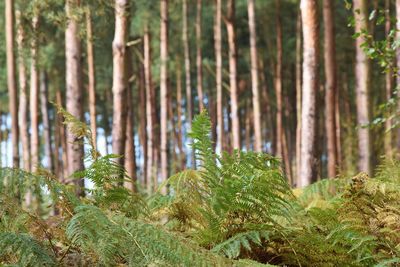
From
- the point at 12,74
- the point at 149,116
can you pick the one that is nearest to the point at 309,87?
the point at 12,74

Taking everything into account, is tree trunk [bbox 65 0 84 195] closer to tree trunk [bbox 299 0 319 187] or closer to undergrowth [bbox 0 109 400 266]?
tree trunk [bbox 299 0 319 187]

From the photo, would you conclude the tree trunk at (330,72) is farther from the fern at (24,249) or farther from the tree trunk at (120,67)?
the fern at (24,249)

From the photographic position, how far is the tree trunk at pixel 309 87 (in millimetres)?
9188

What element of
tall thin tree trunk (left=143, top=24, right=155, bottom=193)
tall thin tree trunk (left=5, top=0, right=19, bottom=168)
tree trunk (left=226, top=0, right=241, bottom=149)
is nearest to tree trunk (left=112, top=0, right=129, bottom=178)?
tall thin tree trunk (left=5, top=0, right=19, bottom=168)

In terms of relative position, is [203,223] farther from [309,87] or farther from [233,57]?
[233,57]

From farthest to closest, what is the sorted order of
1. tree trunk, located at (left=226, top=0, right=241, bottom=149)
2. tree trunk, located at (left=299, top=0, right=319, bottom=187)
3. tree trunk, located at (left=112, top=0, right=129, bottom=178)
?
tree trunk, located at (left=226, top=0, right=241, bottom=149), tree trunk, located at (left=112, top=0, right=129, bottom=178), tree trunk, located at (left=299, top=0, right=319, bottom=187)

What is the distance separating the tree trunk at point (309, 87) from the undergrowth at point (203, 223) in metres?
5.06

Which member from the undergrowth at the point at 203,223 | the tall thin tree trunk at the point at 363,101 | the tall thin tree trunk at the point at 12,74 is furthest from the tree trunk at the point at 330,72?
the undergrowth at the point at 203,223

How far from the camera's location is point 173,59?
95.8 ft

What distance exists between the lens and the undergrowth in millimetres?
2898

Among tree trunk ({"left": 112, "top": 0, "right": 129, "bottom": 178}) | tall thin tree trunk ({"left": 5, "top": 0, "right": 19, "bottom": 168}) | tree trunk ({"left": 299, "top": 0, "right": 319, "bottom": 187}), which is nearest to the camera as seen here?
tree trunk ({"left": 299, "top": 0, "right": 319, "bottom": 187})

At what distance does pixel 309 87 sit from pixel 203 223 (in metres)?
6.00

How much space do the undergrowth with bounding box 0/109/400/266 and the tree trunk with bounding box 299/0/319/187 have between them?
506 centimetres

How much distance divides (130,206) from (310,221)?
125 cm
